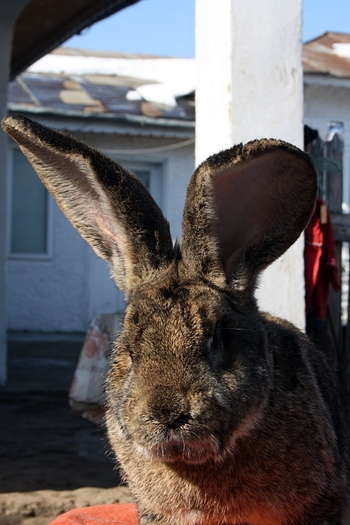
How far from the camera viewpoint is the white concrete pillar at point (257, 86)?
4.22 m

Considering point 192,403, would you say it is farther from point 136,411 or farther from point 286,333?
point 286,333

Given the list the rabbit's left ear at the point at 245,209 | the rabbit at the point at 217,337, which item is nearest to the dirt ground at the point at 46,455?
the rabbit at the point at 217,337

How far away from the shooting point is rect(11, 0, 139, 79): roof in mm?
8187

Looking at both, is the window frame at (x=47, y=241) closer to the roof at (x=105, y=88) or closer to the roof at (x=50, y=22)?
the roof at (x=105, y=88)

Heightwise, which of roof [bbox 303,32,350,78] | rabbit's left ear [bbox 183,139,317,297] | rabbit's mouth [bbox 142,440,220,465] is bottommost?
rabbit's mouth [bbox 142,440,220,465]

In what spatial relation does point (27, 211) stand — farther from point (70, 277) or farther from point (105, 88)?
point (105, 88)

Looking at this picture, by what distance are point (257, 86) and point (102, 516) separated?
8.07ft

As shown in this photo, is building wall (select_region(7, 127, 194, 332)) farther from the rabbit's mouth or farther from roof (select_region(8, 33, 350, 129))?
the rabbit's mouth

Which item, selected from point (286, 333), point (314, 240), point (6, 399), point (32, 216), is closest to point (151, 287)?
point (286, 333)

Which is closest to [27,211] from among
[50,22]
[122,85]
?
[122,85]

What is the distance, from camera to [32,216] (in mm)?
13078

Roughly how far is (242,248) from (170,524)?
3.57 feet

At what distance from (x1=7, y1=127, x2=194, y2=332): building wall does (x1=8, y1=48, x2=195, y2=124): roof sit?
2.12 feet

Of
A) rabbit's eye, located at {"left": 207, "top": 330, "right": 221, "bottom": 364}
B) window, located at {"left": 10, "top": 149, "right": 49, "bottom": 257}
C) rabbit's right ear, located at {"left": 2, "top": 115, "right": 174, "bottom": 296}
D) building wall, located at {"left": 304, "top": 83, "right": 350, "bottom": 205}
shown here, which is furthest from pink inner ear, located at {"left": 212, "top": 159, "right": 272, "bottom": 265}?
building wall, located at {"left": 304, "top": 83, "right": 350, "bottom": 205}
